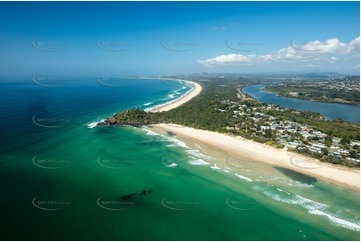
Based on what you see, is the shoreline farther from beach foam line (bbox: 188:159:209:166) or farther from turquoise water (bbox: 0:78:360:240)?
beach foam line (bbox: 188:159:209:166)

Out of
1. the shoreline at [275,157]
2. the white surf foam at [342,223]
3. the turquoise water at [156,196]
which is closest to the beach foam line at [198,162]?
the turquoise water at [156,196]

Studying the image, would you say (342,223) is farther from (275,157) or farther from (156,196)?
(156,196)

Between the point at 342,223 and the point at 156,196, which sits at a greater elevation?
the point at 156,196

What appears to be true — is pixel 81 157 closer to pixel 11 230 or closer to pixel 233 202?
pixel 11 230

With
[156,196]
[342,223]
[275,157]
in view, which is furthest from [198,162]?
[342,223]

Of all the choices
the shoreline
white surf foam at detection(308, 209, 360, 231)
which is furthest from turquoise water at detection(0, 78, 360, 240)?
the shoreline
